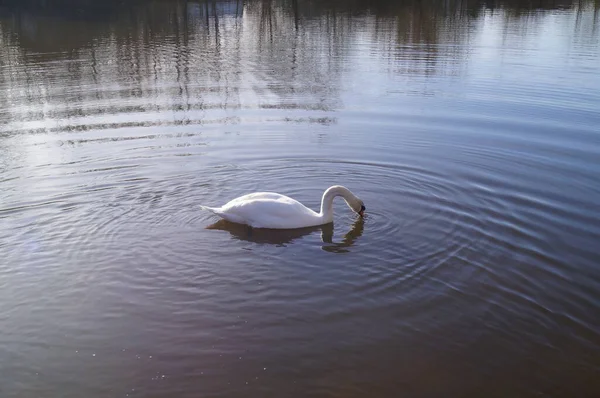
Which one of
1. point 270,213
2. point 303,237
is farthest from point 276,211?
point 303,237

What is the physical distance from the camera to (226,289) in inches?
316

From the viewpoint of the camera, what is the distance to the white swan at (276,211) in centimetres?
980

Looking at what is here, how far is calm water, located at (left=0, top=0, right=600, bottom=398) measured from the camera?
6582 mm

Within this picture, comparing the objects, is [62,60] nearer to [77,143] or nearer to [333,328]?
[77,143]

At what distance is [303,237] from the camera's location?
983cm

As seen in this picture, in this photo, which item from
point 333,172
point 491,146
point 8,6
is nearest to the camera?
point 333,172

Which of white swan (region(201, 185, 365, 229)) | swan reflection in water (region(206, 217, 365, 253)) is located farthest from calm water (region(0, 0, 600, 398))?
white swan (region(201, 185, 365, 229))

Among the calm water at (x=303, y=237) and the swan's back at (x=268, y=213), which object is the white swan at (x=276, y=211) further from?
the calm water at (x=303, y=237)

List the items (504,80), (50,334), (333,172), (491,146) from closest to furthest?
(50,334) < (333,172) < (491,146) < (504,80)

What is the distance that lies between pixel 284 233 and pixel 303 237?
0.32 metres

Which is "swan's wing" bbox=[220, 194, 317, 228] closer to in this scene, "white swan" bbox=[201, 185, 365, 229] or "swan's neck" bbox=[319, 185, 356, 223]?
"white swan" bbox=[201, 185, 365, 229]

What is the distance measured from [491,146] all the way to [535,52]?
1369 centimetres

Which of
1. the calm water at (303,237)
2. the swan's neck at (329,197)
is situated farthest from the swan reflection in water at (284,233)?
the swan's neck at (329,197)

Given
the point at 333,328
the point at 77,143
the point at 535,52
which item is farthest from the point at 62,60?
the point at 333,328
